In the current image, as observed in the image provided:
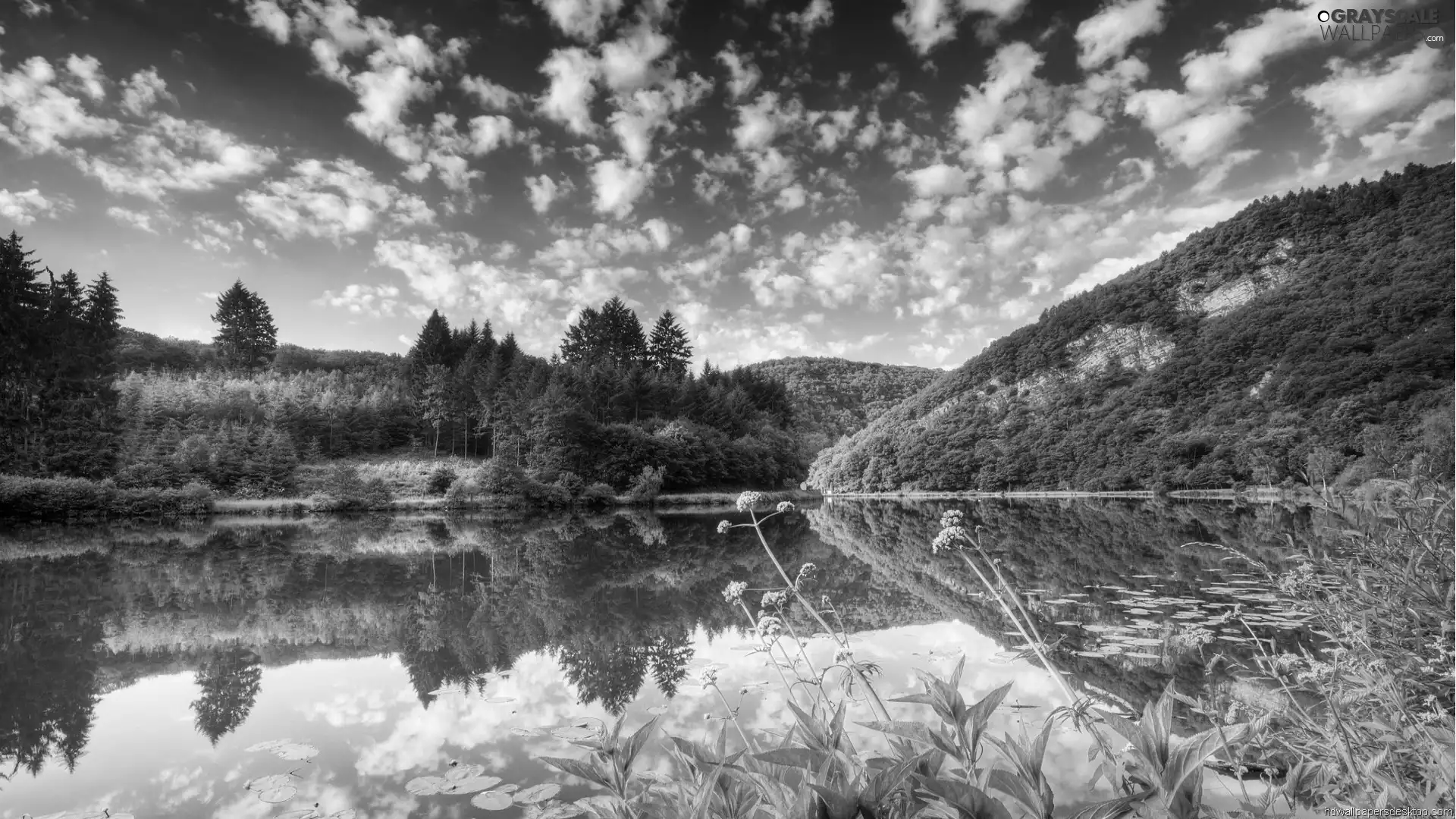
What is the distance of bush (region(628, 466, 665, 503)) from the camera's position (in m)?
Answer: 38.5

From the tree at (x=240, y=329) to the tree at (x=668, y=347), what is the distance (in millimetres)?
33248

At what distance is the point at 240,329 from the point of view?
1996 inches

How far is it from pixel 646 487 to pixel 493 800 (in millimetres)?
35510

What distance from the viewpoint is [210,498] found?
81.8ft

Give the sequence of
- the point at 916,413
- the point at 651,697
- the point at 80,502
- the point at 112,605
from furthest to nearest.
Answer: the point at 916,413 → the point at 80,502 → the point at 112,605 → the point at 651,697

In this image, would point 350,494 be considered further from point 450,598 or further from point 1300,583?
point 1300,583

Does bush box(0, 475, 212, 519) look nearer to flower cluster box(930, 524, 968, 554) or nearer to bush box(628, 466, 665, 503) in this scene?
bush box(628, 466, 665, 503)

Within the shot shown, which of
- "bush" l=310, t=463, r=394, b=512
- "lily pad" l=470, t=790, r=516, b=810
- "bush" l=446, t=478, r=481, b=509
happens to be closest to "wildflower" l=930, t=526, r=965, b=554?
"lily pad" l=470, t=790, r=516, b=810

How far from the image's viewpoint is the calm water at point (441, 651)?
13.5 ft

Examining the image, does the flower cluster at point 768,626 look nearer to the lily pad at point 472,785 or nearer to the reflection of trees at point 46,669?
the lily pad at point 472,785

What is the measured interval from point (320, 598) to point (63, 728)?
4.74 meters

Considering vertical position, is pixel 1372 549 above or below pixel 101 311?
below

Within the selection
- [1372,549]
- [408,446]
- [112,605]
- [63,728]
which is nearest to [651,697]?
[63,728]

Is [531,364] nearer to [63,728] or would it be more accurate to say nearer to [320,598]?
[320,598]
